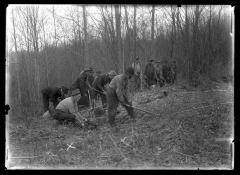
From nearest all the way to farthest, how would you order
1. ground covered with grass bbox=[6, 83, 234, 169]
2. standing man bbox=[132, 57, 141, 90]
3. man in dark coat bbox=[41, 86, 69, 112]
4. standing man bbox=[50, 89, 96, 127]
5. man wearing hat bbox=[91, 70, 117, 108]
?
ground covered with grass bbox=[6, 83, 234, 169] → standing man bbox=[50, 89, 96, 127] → man wearing hat bbox=[91, 70, 117, 108] → man in dark coat bbox=[41, 86, 69, 112] → standing man bbox=[132, 57, 141, 90]

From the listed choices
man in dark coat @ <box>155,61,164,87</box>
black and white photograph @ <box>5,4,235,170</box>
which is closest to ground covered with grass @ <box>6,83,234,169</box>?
black and white photograph @ <box>5,4,235,170</box>

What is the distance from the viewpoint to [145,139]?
6.09 m

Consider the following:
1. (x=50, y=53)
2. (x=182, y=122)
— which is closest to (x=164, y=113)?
(x=182, y=122)

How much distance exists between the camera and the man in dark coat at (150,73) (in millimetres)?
11320

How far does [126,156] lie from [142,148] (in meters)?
0.47

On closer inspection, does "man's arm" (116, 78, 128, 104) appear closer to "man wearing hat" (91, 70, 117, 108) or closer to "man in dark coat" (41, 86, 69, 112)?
"man wearing hat" (91, 70, 117, 108)

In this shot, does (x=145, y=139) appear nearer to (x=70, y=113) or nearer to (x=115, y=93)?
(x=115, y=93)

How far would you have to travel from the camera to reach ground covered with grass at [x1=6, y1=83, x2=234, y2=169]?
16.8 feet

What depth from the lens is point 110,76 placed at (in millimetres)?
8500

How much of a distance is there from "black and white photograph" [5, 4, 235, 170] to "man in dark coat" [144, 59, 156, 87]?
42 millimetres

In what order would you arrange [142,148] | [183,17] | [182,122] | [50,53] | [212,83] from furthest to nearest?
[50,53] → [212,83] → [183,17] → [182,122] → [142,148]

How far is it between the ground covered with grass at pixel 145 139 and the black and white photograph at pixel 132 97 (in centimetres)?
2

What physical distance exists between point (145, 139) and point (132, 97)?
4327mm

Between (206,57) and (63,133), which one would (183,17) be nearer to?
(206,57)
